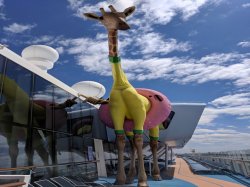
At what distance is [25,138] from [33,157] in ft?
2.11

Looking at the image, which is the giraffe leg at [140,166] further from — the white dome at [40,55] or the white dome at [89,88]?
the white dome at [89,88]

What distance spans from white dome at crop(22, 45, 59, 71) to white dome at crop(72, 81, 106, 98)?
2.70m

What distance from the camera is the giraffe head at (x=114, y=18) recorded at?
9234 mm

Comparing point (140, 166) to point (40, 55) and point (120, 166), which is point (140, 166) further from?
point (40, 55)

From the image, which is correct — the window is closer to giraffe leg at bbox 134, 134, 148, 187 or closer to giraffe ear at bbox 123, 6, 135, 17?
giraffe ear at bbox 123, 6, 135, 17

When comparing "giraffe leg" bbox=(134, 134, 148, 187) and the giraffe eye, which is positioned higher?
the giraffe eye

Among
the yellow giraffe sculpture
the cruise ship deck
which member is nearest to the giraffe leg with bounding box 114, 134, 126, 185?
the yellow giraffe sculpture

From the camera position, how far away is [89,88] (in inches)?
564

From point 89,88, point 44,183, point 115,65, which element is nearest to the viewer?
point 44,183

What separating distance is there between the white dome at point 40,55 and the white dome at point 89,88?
2.70 metres

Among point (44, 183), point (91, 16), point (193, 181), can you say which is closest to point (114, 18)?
point (91, 16)

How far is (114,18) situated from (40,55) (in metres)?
3.59

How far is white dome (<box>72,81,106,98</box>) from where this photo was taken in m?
14.1

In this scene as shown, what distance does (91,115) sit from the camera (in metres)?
14.4
